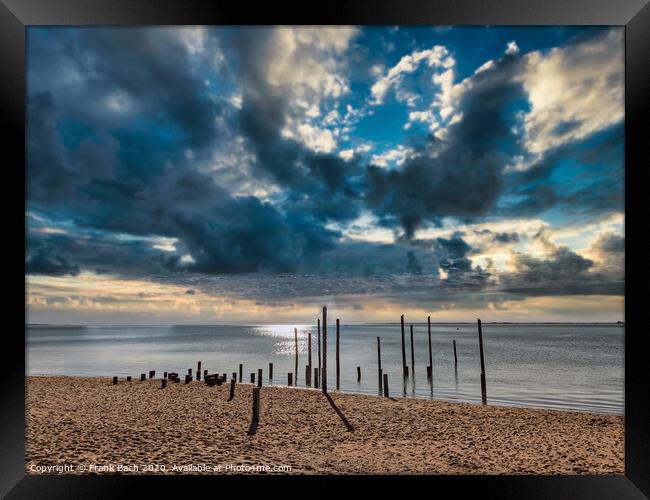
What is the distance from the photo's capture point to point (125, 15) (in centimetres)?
368

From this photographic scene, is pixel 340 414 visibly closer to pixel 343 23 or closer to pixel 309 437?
pixel 309 437

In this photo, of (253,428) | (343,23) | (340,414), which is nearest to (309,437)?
(253,428)

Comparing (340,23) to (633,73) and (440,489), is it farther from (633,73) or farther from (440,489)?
(440,489)

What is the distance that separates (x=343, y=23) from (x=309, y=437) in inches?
250

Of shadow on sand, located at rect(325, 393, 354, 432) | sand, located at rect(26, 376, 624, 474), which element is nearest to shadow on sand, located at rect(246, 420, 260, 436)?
sand, located at rect(26, 376, 624, 474)

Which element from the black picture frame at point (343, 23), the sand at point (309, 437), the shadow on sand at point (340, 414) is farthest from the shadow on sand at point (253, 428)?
the black picture frame at point (343, 23)

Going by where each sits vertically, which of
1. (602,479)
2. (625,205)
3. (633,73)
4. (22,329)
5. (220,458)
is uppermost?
(633,73)

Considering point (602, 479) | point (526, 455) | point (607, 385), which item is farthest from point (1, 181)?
point (607, 385)

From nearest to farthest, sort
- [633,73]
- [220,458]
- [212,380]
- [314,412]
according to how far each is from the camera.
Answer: [633,73] < [220,458] < [314,412] < [212,380]

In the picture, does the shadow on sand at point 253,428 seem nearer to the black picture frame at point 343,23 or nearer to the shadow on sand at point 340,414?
the shadow on sand at point 340,414

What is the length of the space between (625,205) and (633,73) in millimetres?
1053

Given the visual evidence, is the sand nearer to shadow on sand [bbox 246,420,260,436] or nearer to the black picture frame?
shadow on sand [bbox 246,420,260,436]

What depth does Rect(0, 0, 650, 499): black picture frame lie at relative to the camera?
3.43 metres

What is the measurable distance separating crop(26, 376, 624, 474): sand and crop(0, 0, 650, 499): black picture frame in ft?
6.79
